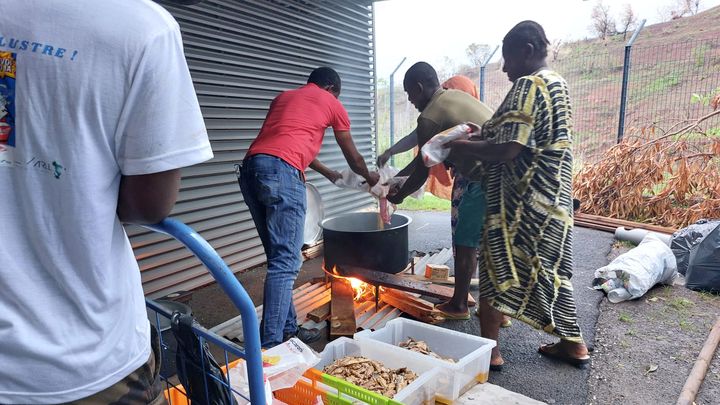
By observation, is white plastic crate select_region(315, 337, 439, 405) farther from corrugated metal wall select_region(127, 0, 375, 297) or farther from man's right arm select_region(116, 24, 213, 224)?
corrugated metal wall select_region(127, 0, 375, 297)

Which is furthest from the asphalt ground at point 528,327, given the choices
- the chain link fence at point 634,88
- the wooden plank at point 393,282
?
the chain link fence at point 634,88

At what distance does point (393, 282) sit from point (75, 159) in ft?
10.0

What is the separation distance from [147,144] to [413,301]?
130 inches

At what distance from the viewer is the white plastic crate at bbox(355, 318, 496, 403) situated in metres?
2.41

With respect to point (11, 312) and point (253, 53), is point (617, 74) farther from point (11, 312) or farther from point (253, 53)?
point (11, 312)

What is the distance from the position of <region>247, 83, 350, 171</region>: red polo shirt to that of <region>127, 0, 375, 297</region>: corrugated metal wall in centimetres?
151

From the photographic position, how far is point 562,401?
106 inches

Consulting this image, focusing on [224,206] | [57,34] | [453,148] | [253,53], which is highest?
[253,53]

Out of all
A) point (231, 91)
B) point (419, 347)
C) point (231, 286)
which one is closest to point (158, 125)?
point (231, 286)

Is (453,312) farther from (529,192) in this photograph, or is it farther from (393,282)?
(529,192)

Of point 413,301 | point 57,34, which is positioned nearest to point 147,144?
point 57,34

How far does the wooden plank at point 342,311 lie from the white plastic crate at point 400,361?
2.55 feet

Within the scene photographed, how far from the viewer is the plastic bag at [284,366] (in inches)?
61.3

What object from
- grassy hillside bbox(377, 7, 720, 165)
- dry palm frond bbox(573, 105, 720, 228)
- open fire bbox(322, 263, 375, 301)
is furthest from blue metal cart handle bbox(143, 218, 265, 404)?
grassy hillside bbox(377, 7, 720, 165)
